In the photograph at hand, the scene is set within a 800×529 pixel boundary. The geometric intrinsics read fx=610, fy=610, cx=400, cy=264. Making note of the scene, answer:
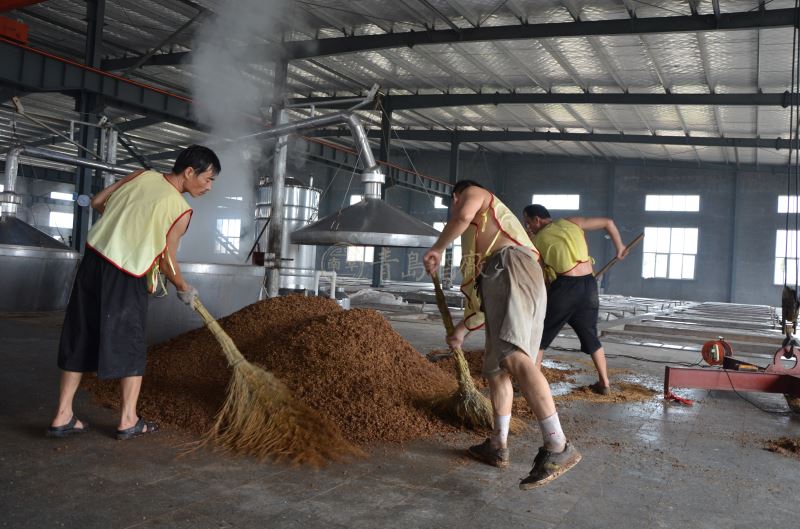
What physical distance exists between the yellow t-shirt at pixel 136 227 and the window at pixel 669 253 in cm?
2475

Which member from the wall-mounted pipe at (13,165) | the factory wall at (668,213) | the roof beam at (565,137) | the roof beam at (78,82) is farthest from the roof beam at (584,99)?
the factory wall at (668,213)

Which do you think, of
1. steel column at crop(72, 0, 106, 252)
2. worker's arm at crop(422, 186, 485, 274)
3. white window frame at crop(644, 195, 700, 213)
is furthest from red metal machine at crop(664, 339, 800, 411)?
white window frame at crop(644, 195, 700, 213)

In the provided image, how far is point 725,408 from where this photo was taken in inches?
181

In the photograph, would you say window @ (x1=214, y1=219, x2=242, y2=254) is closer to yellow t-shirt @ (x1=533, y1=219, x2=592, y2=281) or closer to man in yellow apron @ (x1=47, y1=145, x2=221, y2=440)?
yellow t-shirt @ (x1=533, y1=219, x2=592, y2=281)

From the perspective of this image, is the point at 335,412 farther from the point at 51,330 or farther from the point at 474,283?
the point at 51,330

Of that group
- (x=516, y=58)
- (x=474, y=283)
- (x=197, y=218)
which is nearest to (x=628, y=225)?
(x=516, y=58)

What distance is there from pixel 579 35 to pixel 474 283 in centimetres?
879

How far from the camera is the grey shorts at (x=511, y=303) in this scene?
2.82 metres

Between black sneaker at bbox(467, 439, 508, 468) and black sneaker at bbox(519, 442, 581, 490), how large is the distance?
0.21m

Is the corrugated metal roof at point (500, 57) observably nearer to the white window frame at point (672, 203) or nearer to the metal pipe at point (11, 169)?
the metal pipe at point (11, 169)

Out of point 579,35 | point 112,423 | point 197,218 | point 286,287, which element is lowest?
point 112,423

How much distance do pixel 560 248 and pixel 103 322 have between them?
3.12 metres

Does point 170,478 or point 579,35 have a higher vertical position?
point 579,35

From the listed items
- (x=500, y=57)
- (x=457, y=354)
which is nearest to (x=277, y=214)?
(x=457, y=354)
